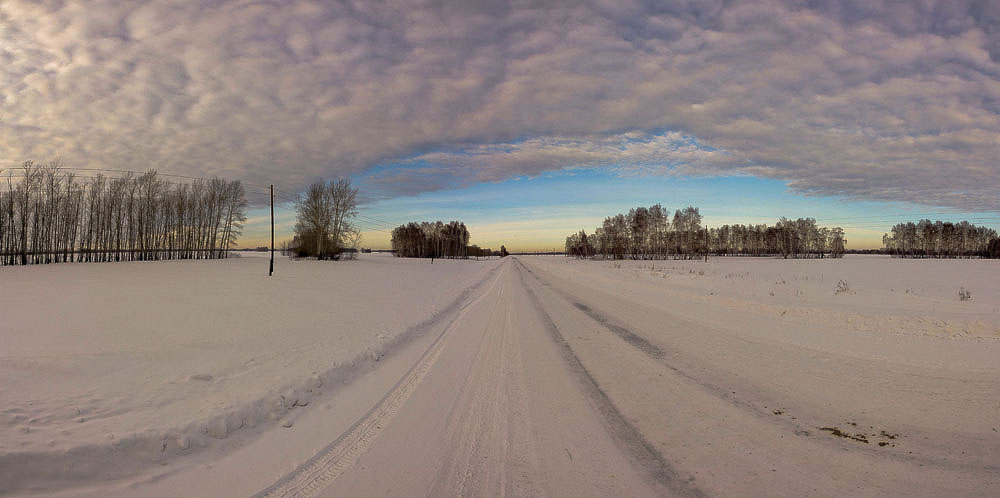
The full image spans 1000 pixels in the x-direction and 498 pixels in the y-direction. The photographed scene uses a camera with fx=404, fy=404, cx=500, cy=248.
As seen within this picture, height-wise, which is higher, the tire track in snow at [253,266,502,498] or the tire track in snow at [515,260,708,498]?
the tire track in snow at [515,260,708,498]

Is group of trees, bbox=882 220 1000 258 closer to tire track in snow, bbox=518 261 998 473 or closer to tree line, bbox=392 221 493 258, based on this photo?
tree line, bbox=392 221 493 258

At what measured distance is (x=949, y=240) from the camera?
12475 cm

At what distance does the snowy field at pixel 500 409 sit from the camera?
3479 millimetres

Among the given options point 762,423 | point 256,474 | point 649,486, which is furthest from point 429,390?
point 762,423

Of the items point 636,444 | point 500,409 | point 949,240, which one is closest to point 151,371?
point 500,409

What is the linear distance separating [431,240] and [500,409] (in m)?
140

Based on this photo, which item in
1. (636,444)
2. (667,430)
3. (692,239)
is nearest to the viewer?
(636,444)

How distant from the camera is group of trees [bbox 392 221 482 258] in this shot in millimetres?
145125

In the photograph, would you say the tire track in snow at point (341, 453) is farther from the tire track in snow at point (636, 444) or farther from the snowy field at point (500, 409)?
the tire track in snow at point (636, 444)

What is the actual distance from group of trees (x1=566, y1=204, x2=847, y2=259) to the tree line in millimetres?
49283

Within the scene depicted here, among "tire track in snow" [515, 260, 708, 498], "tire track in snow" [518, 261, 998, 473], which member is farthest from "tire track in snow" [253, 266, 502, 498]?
"tire track in snow" [518, 261, 998, 473]

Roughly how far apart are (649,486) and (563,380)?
2.98 metres

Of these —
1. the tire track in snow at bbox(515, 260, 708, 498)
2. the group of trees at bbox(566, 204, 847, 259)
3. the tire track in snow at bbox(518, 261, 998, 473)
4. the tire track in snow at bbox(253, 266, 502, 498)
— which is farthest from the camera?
the group of trees at bbox(566, 204, 847, 259)

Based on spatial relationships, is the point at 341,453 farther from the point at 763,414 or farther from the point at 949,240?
the point at 949,240
